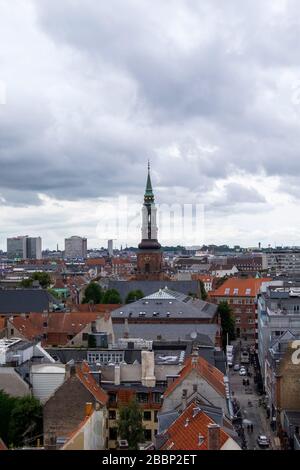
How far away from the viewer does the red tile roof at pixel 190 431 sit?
31672 mm

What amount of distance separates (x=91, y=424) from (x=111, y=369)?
10.1 metres

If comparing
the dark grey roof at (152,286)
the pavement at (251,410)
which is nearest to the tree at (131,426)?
the pavement at (251,410)

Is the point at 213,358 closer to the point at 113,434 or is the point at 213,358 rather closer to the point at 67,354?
the point at 67,354

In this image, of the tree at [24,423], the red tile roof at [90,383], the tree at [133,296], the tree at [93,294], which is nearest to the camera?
the red tile roof at [90,383]

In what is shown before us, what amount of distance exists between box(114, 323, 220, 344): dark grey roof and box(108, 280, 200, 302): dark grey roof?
1464 inches

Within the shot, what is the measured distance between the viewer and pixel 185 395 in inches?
1572

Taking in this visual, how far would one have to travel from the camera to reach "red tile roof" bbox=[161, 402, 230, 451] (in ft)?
104

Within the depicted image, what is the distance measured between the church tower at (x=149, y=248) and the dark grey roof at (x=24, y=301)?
34152 millimetres

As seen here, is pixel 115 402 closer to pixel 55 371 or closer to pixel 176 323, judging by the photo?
pixel 55 371

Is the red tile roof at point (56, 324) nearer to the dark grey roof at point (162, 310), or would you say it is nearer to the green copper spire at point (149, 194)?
the dark grey roof at point (162, 310)

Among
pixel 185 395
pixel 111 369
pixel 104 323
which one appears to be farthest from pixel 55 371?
pixel 104 323

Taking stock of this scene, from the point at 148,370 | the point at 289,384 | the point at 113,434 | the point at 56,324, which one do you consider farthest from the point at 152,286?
the point at 113,434
